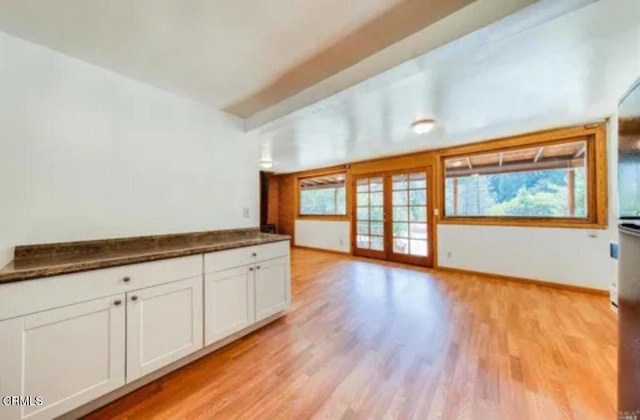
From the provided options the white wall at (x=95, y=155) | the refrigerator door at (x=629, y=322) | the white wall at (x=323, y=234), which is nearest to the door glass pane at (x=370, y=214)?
the white wall at (x=323, y=234)

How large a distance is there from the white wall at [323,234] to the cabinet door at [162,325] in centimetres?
462

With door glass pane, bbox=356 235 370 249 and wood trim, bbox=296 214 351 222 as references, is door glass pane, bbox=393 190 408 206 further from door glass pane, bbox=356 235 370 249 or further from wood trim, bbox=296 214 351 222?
wood trim, bbox=296 214 351 222

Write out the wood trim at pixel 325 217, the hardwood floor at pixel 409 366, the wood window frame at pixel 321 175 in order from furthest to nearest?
the wood trim at pixel 325 217, the wood window frame at pixel 321 175, the hardwood floor at pixel 409 366

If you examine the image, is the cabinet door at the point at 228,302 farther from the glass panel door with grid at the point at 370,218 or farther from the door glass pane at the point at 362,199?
the door glass pane at the point at 362,199

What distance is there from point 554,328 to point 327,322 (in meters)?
2.14

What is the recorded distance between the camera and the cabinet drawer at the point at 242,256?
6.64 feet

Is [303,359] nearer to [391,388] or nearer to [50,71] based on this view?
[391,388]

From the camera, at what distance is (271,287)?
8.27 feet

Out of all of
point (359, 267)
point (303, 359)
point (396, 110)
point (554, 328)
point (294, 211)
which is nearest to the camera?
point (303, 359)

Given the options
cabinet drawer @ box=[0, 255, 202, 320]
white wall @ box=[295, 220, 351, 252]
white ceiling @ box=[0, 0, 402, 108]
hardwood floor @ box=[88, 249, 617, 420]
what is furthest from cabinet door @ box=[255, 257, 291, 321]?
white wall @ box=[295, 220, 351, 252]

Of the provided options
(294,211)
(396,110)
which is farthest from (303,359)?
(294,211)

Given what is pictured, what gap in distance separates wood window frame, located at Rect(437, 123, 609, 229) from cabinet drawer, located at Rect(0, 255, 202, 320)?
4.44 m

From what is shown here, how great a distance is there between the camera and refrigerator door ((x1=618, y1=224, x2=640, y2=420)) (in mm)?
852

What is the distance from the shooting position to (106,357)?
58.0 inches
